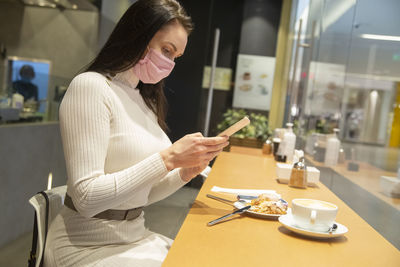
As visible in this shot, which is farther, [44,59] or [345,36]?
[44,59]

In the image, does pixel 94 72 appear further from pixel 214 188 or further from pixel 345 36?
pixel 345 36

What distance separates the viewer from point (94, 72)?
1.29m

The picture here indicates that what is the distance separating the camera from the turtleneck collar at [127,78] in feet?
4.70

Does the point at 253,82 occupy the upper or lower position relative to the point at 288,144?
upper

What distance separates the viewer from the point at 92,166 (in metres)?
1.10

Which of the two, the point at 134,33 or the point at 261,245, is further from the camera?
the point at 134,33

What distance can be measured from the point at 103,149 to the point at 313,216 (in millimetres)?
628

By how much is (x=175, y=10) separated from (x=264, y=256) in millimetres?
910

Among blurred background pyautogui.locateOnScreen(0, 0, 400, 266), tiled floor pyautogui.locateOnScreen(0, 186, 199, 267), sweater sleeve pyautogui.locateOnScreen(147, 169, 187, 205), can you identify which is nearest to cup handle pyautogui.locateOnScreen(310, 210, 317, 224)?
blurred background pyautogui.locateOnScreen(0, 0, 400, 266)

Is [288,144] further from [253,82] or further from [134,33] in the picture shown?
[253,82]

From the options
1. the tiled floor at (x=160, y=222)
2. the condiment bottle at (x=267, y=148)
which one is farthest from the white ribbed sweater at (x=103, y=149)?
the condiment bottle at (x=267, y=148)

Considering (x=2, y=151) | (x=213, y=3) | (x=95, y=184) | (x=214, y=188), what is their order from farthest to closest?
1. (x=213, y=3)
2. (x=2, y=151)
3. (x=214, y=188)
4. (x=95, y=184)

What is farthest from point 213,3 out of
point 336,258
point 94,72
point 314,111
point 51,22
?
point 336,258

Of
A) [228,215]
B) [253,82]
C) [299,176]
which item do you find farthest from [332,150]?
[253,82]
